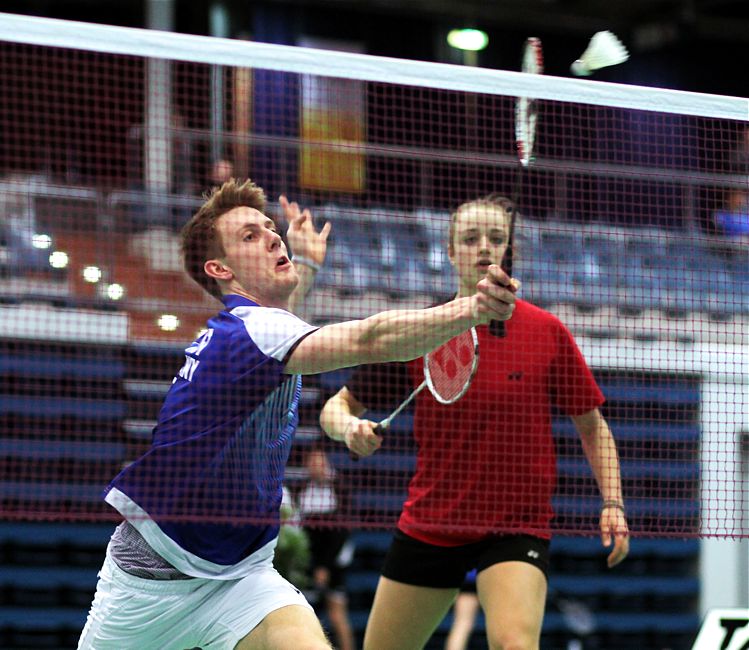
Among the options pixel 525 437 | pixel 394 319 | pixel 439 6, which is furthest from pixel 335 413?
pixel 439 6

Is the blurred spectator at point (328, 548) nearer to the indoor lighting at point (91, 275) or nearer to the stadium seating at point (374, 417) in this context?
the stadium seating at point (374, 417)

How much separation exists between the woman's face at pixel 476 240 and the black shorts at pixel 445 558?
3.05ft

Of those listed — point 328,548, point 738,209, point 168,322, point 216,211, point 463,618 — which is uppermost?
point 738,209

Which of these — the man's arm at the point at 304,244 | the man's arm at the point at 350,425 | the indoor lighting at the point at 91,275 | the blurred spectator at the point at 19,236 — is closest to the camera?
the man's arm at the point at 350,425

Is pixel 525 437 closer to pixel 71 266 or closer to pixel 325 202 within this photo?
pixel 71 266

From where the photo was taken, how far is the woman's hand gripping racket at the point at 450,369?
4.36 m

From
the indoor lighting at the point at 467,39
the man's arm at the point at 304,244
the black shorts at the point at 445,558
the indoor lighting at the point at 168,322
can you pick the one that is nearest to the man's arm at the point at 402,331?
the man's arm at the point at 304,244

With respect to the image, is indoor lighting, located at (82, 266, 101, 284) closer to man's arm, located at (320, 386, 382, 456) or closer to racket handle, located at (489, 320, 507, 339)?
man's arm, located at (320, 386, 382, 456)

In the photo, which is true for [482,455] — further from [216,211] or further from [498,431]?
[216,211]

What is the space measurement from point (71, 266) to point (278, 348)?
563cm

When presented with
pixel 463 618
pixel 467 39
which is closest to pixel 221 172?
pixel 463 618

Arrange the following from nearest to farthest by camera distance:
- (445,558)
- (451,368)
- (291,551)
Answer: (451,368), (445,558), (291,551)

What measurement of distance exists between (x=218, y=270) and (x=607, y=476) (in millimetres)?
1714

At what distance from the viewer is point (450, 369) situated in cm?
451
